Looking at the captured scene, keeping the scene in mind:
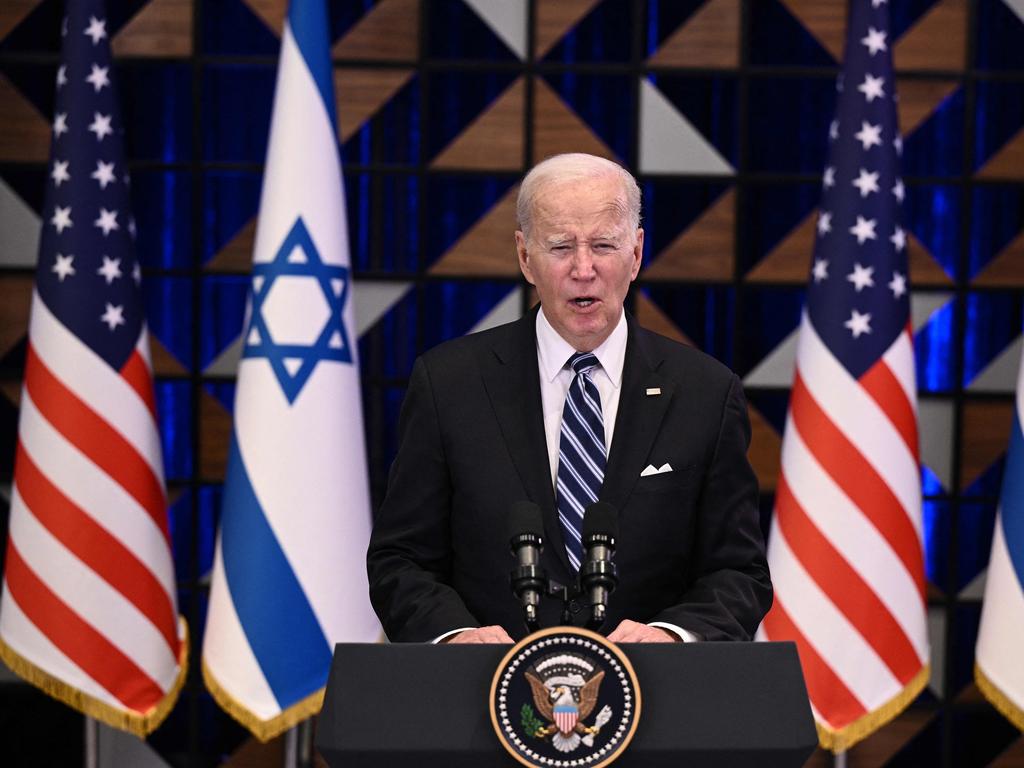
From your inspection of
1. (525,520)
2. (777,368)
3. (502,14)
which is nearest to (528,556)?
(525,520)

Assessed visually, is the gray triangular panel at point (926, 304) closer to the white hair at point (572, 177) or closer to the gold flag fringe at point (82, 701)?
the gold flag fringe at point (82, 701)

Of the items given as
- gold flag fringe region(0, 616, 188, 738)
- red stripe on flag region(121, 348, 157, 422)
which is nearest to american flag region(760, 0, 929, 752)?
gold flag fringe region(0, 616, 188, 738)

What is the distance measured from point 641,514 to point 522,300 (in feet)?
9.87

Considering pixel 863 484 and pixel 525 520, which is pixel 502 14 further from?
pixel 525 520

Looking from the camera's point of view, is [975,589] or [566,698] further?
[975,589]

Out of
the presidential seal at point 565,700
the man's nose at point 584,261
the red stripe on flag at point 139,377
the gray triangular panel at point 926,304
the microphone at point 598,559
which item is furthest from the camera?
the gray triangular panel at point 926,304

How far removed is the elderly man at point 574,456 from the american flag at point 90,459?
236 centimetres

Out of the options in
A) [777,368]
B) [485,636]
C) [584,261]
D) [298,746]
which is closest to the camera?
[485,636]

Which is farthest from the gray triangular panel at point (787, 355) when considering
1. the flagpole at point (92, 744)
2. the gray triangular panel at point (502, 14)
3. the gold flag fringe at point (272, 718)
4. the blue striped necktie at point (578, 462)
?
the blue striped necktie at point (578, 462)

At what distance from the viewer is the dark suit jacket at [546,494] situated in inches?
78.6

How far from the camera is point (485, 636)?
1.75m

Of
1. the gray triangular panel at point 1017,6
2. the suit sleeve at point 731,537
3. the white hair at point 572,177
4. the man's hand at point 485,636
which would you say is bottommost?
the man's hand at point 485,636

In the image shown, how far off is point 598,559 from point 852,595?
8.94ft

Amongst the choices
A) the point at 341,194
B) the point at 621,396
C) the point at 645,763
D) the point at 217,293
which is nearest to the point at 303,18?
the point at 341,194
